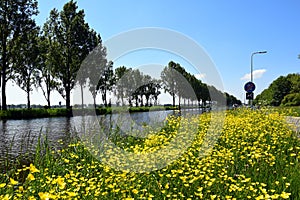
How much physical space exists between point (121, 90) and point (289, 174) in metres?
53.5

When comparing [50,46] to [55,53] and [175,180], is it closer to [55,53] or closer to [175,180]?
[55,53]

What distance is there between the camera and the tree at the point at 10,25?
30.5m

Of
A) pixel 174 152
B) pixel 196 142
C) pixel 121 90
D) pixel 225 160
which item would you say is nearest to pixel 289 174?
pixel 225 160

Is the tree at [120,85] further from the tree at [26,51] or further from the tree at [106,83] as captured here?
the tree at [26,51]

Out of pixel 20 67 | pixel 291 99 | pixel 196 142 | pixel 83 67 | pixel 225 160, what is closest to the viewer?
pixel 225 160

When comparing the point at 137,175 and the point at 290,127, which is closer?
the point at 137,175

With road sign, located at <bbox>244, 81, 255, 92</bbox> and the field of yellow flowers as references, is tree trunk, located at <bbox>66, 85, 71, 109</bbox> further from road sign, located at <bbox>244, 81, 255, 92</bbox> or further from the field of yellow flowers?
the field of yellow flowers

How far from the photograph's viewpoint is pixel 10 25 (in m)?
31.0

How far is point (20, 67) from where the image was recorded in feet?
113

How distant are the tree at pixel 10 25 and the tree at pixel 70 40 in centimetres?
648

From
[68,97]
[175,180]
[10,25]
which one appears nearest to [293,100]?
[68,97]

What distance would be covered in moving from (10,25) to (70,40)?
345 inches

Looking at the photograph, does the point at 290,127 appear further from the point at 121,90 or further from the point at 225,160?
the point at 121,90

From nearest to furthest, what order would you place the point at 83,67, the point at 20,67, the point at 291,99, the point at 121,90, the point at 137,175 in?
the point at 137,175, the point at 20,67, the point at 83,67, the point at 291,99, the point at 121,90
